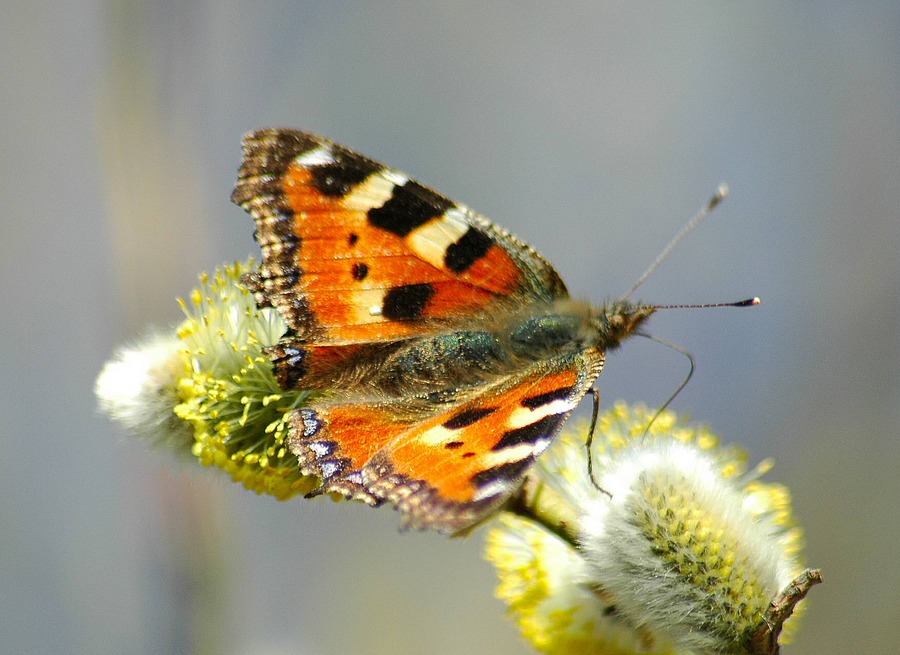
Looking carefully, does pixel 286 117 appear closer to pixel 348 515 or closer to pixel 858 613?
pixel 348 515

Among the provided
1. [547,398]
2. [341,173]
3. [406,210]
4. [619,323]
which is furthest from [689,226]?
[341,173]

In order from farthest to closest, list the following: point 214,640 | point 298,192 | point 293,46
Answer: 1. point 293,46
2. point 214,640
3. point 298,192

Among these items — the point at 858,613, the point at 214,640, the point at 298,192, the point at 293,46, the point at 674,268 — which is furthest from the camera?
the point at 674,268

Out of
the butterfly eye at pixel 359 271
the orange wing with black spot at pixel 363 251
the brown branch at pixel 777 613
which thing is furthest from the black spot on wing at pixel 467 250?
the brown branch at pixel 777 613

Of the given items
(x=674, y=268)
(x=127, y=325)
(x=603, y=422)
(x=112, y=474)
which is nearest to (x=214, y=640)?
(x=127, y=325)

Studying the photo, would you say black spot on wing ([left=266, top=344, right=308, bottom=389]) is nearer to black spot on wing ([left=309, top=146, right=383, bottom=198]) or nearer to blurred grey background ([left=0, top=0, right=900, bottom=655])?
black spot on wing ([left=309, top=146, right=383, bottom=198])

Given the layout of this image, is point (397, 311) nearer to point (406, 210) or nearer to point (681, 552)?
point (406, 210)
